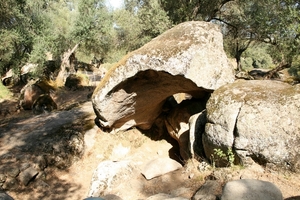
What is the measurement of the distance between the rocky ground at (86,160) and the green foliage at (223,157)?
0.22 metres

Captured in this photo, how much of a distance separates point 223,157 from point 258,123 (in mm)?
1286

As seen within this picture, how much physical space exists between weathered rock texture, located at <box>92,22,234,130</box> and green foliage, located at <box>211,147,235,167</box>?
2.27m

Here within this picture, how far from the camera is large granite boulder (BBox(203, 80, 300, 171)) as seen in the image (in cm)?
537

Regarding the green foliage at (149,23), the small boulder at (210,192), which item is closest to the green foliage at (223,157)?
Answer: the small boulder at (210,192)

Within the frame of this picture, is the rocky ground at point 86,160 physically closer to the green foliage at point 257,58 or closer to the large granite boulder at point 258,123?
the large granite boulder at point 258,123

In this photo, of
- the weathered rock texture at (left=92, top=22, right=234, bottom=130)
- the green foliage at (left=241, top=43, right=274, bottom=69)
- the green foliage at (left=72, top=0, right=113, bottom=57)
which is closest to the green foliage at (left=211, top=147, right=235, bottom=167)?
the weathered rock texture at (left=92, top=22, right=234, bottom=130)

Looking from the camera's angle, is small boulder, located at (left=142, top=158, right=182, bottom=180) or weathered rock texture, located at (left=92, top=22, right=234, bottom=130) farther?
small boulder, located at (left=142, top=158, right=182, bottom=180)

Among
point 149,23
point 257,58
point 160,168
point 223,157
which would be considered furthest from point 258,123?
point 257,58

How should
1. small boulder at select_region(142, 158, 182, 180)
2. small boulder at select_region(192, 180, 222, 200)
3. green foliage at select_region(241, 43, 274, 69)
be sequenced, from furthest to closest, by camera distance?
green foliage at select_region(241, 43, 274, 69) < small boulder at select_region(142, 158, 182, 180) < small boulder at select_region(192, 180, 222, 200)

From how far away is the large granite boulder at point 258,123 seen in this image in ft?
17.6

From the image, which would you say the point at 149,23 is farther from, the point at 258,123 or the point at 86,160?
the point at 258,123

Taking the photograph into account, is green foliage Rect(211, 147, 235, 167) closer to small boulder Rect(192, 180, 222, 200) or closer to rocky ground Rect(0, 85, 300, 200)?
rocky ground Rect(0, 85, 300, 200)

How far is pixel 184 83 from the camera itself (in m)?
8.23

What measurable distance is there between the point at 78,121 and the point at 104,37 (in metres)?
14.3
